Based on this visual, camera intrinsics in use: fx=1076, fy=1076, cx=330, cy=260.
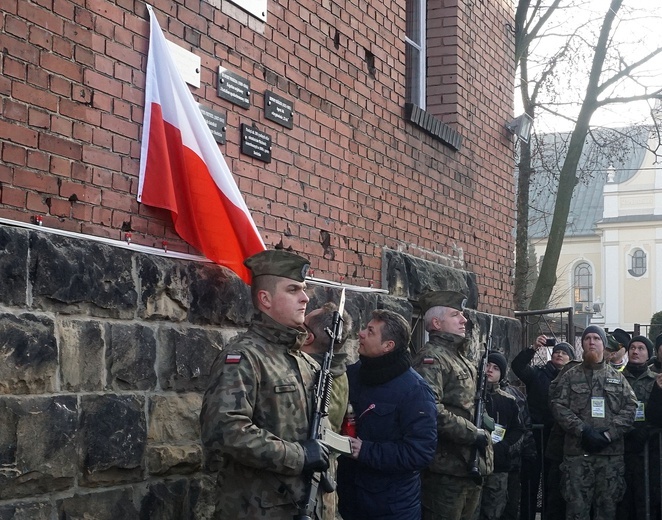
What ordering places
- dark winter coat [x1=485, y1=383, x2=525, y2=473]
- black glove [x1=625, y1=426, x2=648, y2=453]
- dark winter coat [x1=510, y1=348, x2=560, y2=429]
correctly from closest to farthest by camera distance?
dark winter coat [x1=485, y1=383, x2=525, y2=473] < black glove [x1=625, y1=426, x2=648, y2=453] < dark winter coat [x1=510, y1=348, x2=560, y2=429]

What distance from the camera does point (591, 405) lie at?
29.8 feet

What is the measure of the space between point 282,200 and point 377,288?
5.32 feet

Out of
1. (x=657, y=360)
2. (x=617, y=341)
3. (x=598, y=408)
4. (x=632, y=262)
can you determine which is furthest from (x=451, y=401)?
(x=632, y=262)

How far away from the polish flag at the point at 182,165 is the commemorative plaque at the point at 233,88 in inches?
19.9

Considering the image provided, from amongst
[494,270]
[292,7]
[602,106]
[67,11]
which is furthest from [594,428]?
[602,106]

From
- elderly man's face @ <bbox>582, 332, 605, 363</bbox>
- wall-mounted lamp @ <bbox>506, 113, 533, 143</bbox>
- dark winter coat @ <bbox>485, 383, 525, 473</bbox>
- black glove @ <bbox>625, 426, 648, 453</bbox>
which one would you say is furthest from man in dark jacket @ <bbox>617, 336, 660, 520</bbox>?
wall-mounted lamp @ <bbox>506, 113, 533, 143</bbox>

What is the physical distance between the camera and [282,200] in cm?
680

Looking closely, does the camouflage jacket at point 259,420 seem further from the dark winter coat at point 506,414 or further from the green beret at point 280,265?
the dark winter coat at point 506,414

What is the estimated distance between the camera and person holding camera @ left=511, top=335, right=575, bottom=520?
10055 millimetres

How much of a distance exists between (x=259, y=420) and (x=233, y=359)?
0.30 meters

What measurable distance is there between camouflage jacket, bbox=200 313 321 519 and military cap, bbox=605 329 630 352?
7.12m

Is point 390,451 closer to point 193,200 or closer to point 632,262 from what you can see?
point 193,200

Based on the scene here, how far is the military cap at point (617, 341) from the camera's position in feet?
37.6

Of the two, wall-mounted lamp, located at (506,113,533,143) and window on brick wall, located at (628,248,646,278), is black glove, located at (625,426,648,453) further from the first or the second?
window on brick wall, located at (628,248,646,278)
